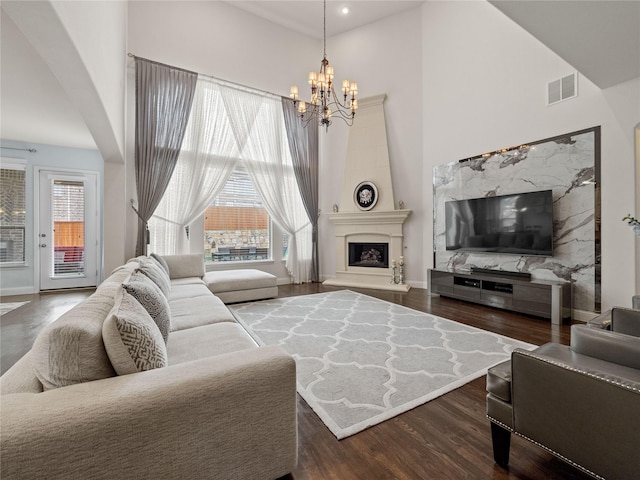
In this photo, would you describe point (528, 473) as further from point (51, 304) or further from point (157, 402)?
point (51, 304)

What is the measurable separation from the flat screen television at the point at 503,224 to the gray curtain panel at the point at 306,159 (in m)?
2.65

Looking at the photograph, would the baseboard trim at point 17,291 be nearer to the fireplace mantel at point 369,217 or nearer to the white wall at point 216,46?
the white wall at point 216,46

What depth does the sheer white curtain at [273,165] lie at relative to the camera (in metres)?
5.47

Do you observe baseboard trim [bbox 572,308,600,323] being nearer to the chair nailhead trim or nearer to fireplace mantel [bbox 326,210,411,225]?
fireplace mantel [bbox 326,210,411,225]

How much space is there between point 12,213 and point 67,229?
766 millimetres

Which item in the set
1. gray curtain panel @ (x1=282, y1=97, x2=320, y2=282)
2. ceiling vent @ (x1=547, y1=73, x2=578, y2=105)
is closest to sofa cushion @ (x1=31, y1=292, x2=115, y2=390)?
ceiling vent @ (x1=547, y1=73, x2=578, y2=105)

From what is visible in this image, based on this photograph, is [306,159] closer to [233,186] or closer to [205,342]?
[233,186]

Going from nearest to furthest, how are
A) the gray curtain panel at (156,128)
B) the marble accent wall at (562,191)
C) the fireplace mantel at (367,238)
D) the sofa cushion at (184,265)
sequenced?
the marble accent wall at (562,191), the sofa cushion at (184,265), the gray curtain panel at (156,128), the fireplace mantel at (367,238)

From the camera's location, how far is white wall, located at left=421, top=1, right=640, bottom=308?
3092 millimetres

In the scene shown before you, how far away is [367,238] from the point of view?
5.86m

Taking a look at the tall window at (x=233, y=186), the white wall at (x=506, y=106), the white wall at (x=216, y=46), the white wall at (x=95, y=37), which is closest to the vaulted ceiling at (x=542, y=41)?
the white wall at (x=506, y=106)

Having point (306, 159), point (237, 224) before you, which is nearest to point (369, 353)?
point (237, 224)

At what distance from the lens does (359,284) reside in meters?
5.59

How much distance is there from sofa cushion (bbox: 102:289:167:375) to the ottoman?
A: 116 inches
